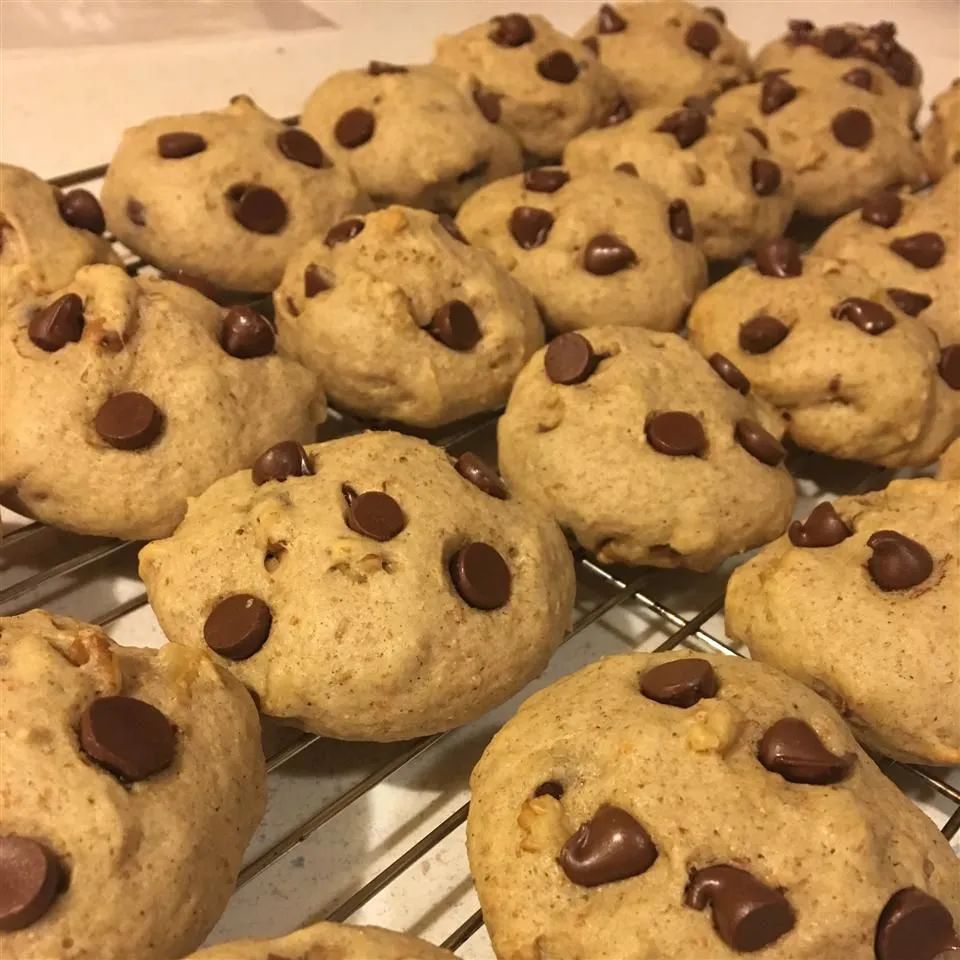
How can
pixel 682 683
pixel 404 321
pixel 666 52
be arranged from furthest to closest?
1. pixel 666 52
2. pixel 404 321
3. pixel 682 683

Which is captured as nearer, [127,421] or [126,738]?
[126,738]

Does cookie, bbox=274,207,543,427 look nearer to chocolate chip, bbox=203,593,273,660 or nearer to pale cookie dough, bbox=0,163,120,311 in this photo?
pale cookie dough, bbox=0,163,120,311

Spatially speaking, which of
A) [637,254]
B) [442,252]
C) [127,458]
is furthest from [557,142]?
[127,458]

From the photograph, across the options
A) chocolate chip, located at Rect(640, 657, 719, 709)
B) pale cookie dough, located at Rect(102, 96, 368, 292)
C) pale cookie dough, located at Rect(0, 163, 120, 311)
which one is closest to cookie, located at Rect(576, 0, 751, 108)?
pale cookie dough, located at Rect(102, 96, 368, 292)

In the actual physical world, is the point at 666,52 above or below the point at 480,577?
above

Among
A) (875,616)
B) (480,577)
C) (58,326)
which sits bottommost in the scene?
(875,616)

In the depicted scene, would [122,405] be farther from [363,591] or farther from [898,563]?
[898,563]

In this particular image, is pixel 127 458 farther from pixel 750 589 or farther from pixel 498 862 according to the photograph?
pixel 750 589

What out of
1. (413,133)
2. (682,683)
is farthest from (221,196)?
(682,683)
